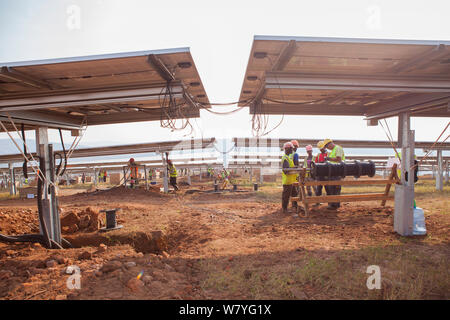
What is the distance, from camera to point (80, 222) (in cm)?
583

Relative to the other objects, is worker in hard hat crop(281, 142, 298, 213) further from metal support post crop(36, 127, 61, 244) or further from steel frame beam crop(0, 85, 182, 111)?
metal support post crop(36, 127, 61, 244)

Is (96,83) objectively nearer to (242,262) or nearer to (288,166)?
(242,262)

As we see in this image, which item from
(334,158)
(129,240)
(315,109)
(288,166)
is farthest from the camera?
(334,158)

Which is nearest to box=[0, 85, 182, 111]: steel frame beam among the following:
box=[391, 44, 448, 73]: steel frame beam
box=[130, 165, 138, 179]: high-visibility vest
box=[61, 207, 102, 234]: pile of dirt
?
box=[61, 207, 102, 234]: pile of dirt

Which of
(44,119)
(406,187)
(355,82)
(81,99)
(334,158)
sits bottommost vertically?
(406,187)

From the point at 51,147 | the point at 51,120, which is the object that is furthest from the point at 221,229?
the point at 51,120

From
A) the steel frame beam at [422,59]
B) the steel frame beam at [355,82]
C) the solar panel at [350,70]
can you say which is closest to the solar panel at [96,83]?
the solar panel at [350,70]

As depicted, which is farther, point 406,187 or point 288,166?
point 288,166

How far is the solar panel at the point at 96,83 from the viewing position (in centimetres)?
322

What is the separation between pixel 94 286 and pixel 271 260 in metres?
2.26

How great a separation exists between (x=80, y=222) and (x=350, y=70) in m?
6.36

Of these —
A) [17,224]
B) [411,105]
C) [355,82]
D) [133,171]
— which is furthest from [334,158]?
[133,171]

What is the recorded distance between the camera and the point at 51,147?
4.63 metres

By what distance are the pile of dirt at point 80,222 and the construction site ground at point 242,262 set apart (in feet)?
0.34
